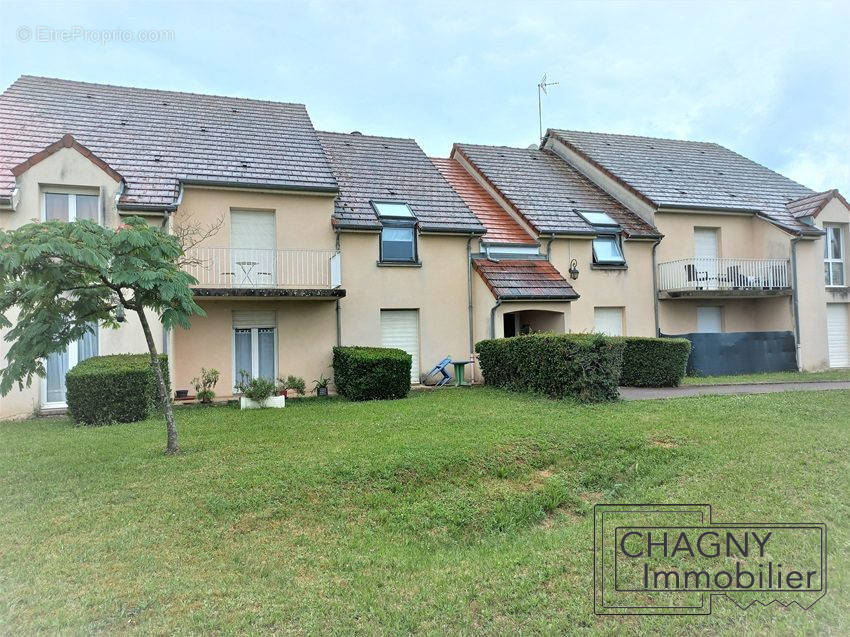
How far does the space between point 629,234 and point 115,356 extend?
620 inches

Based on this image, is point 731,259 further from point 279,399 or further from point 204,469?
point 204,469

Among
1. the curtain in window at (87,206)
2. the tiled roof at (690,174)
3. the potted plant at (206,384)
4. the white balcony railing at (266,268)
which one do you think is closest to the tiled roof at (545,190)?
the tiled roof at (690,174)

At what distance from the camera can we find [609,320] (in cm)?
1738

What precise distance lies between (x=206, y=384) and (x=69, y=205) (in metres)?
5.24

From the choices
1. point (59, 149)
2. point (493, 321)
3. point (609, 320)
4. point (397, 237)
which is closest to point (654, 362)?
point (609, 320)

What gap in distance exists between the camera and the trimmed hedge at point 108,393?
9484 millimetres

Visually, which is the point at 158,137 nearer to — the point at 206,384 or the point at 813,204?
the point at 206,384

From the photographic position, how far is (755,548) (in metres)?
4.32

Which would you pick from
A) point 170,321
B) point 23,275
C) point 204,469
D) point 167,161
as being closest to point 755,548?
point 204,469

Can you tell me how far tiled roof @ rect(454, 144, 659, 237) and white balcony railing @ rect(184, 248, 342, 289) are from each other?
23.0ft

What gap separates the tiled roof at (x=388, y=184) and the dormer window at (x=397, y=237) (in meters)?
0.31

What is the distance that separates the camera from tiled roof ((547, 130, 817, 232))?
18.9 m

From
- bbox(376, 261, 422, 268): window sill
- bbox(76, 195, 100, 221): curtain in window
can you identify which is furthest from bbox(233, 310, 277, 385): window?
bbox(76, 195, 100, 221): curtain in window

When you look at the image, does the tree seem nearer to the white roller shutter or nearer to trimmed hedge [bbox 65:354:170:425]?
trimmed hedge [bbox 65:354:170:425]
